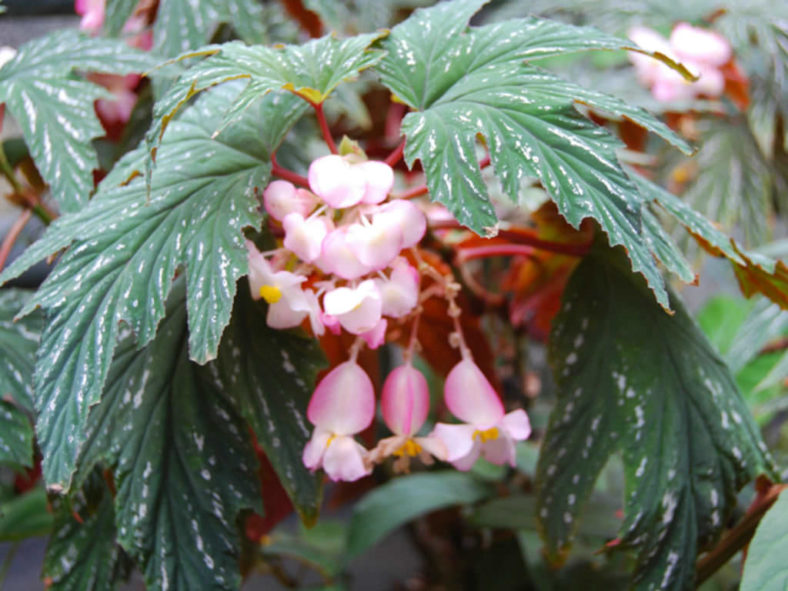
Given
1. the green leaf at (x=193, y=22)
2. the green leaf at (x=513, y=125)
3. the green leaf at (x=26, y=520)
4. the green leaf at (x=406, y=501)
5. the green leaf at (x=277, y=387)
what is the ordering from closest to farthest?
the green leaf at (x=513, y=125) → the green leaf at (x=277, y=387) → the green leaf at (x=193, y=22) → the green leaf at (x=26, y=520) → the green leaf at (x=406, y=501)

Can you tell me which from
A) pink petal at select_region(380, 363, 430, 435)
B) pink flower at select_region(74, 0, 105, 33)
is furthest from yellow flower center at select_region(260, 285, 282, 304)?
pink flower at select_region(74, 0, 105, 33)

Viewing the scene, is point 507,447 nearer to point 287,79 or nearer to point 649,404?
point 649,404

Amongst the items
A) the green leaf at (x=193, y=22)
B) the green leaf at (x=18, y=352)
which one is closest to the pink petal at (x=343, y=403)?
the green leaf at (x=18, y=352)

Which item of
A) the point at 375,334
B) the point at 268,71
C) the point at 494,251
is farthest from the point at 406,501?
the point at 268,71

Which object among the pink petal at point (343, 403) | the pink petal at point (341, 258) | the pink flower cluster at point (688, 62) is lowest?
the pink petal at point (343, 403)

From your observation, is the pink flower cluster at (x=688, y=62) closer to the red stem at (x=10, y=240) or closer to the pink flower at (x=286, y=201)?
the pink flower at (x=286, y=201)

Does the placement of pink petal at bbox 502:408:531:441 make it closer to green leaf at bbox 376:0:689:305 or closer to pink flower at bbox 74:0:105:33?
green leaf at bbox 376:0:689:305
